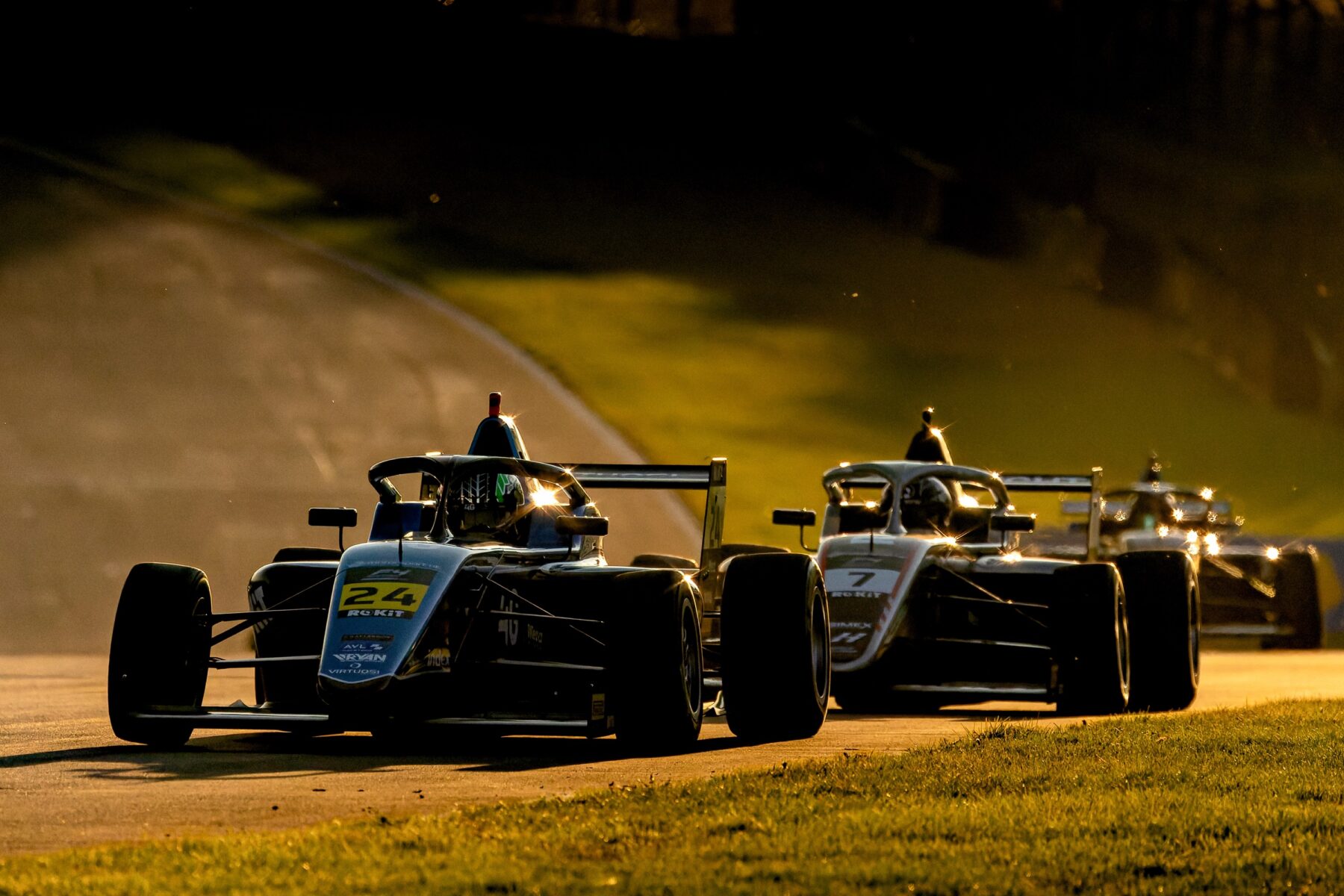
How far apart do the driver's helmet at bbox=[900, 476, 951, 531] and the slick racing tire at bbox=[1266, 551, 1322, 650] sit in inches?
450

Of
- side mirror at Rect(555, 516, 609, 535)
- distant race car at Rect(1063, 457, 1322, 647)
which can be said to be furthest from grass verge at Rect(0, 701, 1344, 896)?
distant race car at Rect(1063, 457, 1322, 647)

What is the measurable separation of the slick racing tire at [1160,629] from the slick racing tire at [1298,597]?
10917 mm

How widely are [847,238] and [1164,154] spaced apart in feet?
32.6

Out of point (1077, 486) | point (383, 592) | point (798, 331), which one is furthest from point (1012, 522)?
point (798, 331)

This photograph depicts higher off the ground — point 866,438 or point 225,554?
point 866,438

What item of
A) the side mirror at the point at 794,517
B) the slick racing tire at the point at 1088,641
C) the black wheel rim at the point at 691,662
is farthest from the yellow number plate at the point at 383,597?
the slick racing tire at the point at 1088,641

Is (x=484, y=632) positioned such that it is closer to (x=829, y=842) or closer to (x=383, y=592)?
(x=383, y=592)

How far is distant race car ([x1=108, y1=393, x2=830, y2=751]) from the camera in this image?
39.1 feet

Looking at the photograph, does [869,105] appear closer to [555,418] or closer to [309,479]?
[555,418]

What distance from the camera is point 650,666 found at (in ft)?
39.2

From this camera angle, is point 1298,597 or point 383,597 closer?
point 383,597

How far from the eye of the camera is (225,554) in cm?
3131

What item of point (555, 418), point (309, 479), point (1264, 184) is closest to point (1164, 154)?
point (1264, 184)

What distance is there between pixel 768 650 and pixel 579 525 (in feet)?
4.60
